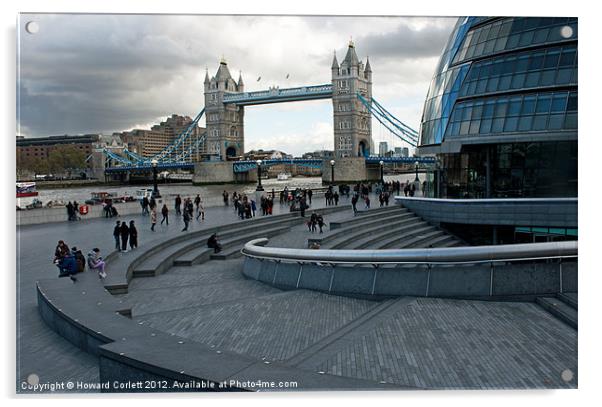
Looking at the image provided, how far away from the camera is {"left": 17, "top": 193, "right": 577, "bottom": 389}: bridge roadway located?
586 cm

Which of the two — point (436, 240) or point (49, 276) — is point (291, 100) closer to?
point (436, 240)

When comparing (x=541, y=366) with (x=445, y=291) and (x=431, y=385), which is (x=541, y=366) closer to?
(x=431, y=385)

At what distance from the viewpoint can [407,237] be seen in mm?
19469

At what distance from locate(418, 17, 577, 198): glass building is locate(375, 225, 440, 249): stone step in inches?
66.4

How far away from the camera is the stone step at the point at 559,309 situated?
729 cm

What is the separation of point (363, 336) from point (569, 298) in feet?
11.2

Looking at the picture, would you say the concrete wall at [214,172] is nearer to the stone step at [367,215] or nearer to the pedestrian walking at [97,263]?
the stone step at [367,215]

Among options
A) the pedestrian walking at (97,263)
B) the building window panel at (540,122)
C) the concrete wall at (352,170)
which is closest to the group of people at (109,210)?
the pedestrian walking at (97,263)

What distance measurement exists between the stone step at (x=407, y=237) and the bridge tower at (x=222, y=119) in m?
71.1

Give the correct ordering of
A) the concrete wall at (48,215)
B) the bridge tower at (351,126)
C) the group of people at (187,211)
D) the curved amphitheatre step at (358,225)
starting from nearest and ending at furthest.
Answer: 1. the curved amphitheatre step at (358,225)
2. the group of people at (187,211)
3. the concrete wall at (48,215)
4. the bridge tower at (351,126)

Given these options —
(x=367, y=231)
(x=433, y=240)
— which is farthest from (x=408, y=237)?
(x=367, y=231)

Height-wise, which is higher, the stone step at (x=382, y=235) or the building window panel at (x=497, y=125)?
the building window panel at (x=497, y=125)

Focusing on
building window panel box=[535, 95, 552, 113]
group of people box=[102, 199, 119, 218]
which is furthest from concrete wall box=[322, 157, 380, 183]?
building window panel box=[535, 95, 552, 113]

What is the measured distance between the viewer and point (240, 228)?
728 inches
